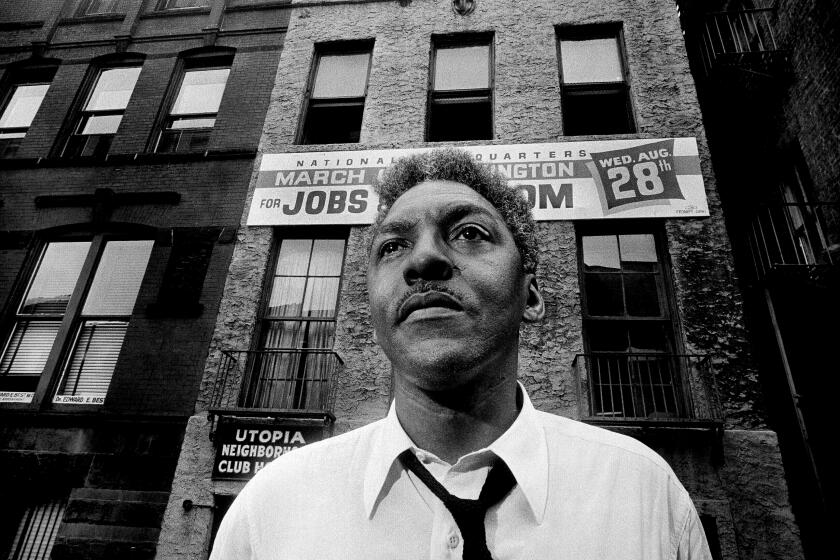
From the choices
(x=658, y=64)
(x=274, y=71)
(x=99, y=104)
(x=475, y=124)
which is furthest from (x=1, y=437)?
(x=658, y=64)

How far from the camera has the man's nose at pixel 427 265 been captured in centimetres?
153

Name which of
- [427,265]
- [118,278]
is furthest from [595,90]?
[118,278]

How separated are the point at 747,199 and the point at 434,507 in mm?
9589

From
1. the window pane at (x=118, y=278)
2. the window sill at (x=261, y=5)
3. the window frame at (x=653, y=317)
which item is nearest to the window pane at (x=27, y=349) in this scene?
the window pane at (x=118, y=278)

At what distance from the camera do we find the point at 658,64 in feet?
24.2

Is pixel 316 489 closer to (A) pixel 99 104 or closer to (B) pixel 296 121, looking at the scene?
(B) pixel 296 121

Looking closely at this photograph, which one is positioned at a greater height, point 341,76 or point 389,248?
point 341,76

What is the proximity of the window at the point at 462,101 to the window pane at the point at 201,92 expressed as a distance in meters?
4.10

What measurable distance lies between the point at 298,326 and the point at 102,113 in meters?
6.35

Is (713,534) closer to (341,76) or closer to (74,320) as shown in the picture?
(341,76)

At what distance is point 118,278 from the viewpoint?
7.14 m

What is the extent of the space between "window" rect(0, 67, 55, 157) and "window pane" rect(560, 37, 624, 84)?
408 inches

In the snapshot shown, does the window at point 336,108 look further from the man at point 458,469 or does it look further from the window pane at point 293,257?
the man at point 458,469

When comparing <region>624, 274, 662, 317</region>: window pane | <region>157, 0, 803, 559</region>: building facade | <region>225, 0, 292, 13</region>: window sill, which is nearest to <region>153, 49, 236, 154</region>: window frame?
<region>225, 0, 292, 13</region>: window sill
